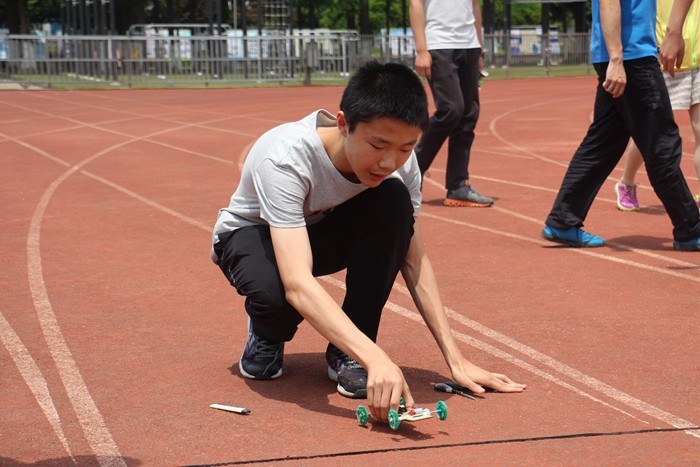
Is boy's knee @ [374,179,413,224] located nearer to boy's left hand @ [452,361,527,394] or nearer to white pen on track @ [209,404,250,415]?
boy's left hand @ [452,361,527,394]

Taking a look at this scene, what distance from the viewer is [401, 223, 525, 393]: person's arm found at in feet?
13.2

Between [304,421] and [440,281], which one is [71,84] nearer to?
[440,281]

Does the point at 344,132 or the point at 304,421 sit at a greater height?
the point at 344,132

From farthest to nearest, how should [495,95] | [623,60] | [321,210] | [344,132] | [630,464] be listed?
[495,95] → [623,60] → [321,210] → [344,132] → [630,464]

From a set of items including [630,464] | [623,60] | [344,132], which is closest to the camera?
[630,464]

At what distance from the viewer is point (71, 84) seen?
30188 millimetres

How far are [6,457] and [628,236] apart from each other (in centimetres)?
492

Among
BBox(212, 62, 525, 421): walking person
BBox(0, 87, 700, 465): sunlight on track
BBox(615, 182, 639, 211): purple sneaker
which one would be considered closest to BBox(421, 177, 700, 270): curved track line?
BBox(0, 87, 700, 465): sunlight on track

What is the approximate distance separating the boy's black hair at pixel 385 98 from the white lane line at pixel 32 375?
136cm

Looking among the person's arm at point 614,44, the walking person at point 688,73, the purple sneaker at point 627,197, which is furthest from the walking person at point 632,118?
the purple sneaker at point 627,197

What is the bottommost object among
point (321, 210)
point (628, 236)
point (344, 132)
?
point (628, 236)

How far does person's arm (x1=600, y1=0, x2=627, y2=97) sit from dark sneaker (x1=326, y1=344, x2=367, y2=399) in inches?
117

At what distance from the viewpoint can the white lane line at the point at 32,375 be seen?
3787 millimetres

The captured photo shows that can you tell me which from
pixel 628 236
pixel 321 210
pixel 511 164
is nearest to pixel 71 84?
pixel 511 164
